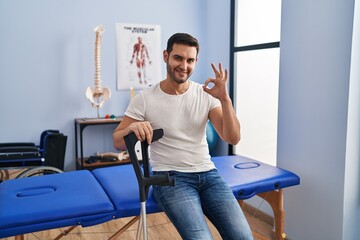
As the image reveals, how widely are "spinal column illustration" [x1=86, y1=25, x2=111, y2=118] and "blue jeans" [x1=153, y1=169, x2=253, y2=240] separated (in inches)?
71.6

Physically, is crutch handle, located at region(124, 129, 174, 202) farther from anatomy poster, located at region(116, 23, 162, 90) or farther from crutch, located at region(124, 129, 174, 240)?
anatomy poster, located at region(116, 23, 162, 90)

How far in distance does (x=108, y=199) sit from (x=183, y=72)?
693 mm

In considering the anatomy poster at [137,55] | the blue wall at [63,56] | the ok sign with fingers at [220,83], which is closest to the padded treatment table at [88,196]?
the ok sign with fingers at [220,83]

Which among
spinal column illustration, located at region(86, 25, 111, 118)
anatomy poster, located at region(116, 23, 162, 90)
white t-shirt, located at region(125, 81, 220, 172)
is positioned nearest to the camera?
white t-shirt, located at region(125, 81, 220, 172)

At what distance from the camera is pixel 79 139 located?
3.39 metres

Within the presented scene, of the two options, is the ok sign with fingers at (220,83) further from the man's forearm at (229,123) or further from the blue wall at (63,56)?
the blue wall at (63,56)

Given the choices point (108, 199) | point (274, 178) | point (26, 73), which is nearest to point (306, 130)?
point (274, 178)

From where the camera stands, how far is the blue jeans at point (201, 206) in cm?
144

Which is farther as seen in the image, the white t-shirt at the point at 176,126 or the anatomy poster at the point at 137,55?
the anatomy poster at the point at 137,55

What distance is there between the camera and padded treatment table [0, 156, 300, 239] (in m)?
1.45

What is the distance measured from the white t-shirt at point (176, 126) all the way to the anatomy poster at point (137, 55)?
1.82m

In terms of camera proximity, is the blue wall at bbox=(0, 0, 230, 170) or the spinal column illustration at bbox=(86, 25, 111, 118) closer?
the blue wall at bbox=(0, 0, 230, 170)

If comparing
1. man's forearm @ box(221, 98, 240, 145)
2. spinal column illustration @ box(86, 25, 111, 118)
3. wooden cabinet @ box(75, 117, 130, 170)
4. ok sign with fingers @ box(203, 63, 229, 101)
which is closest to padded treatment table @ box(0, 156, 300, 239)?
man's forearm @ box(221, 98, 240, 145)

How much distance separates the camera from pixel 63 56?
3258 mm
